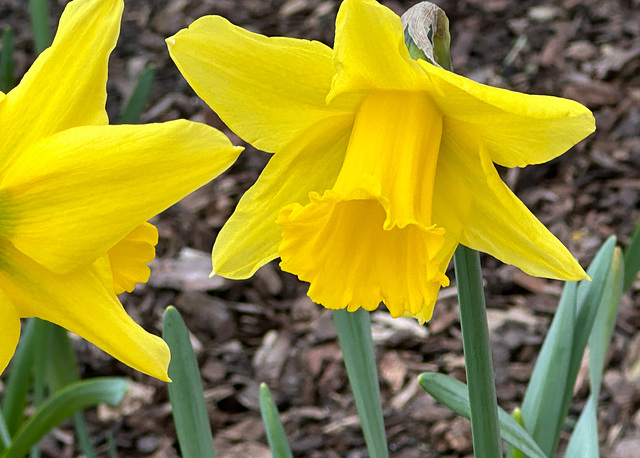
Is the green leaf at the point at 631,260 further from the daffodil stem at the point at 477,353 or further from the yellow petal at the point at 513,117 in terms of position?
the yellow petal at the point at 513,117

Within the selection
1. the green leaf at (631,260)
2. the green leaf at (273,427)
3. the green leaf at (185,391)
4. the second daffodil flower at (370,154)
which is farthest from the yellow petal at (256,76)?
the green leaf at (631,260)

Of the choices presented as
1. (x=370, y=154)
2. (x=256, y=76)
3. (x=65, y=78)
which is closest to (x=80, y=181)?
(x=65, y=78)

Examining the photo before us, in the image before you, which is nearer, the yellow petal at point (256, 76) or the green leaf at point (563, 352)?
the yellow petal at point (256, 76)

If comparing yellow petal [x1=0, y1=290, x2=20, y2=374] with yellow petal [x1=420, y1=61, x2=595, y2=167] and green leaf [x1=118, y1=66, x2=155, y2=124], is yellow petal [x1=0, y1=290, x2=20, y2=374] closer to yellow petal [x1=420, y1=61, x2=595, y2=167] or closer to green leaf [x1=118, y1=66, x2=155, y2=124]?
yellow petal [x1=420, y1=61, x2=595, y2=167]

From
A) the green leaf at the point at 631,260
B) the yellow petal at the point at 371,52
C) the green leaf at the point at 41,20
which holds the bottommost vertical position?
the green leaf at the point at 631,260

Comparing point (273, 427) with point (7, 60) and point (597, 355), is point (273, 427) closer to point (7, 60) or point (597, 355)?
point (597, 355)

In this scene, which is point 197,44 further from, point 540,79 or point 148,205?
→ point 540,79

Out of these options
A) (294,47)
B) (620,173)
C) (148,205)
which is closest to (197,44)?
(294,47)

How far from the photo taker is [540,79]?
163 inches

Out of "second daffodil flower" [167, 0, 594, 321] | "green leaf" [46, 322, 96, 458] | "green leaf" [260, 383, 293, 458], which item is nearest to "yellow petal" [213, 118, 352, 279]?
"second daffodil flower" [167, 0, 594, 321]

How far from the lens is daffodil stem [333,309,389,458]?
170cm

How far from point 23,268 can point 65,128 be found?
0.62ft

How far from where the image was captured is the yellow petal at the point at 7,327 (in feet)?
3.51

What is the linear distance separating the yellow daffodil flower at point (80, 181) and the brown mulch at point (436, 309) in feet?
6.19
